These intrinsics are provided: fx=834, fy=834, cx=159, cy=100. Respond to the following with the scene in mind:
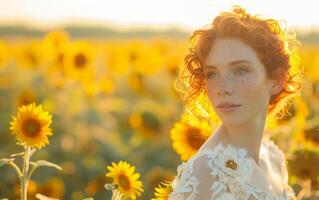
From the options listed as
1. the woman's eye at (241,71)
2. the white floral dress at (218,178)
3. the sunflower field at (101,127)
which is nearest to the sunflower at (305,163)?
the sunflower field at (101,127)

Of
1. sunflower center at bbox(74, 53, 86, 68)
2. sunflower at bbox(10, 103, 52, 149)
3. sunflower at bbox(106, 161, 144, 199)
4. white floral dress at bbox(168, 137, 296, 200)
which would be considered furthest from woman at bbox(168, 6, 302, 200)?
sunflower center at bbox(74, 53, 86, 68)

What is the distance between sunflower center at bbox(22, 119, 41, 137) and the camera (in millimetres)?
3250

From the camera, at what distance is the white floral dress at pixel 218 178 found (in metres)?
2.88

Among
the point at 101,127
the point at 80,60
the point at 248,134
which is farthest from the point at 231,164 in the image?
the point at 101,127

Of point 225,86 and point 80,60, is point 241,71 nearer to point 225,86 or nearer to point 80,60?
point 225,86

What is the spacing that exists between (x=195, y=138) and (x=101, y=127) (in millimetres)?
4359

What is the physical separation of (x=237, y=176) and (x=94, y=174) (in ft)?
13.0

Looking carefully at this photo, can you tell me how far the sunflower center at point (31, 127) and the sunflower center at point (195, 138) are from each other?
0.85 m

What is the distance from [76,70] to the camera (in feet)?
24.2

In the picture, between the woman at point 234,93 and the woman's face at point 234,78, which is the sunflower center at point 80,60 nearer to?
the woman at point 234,93

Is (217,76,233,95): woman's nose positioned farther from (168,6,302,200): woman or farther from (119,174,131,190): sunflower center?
(119,174,131,190): sunflower center

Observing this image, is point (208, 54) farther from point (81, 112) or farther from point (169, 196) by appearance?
point (81, 112)

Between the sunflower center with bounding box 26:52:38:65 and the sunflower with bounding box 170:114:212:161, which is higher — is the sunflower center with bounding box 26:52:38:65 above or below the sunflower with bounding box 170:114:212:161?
above

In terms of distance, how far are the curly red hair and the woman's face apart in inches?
1.4
